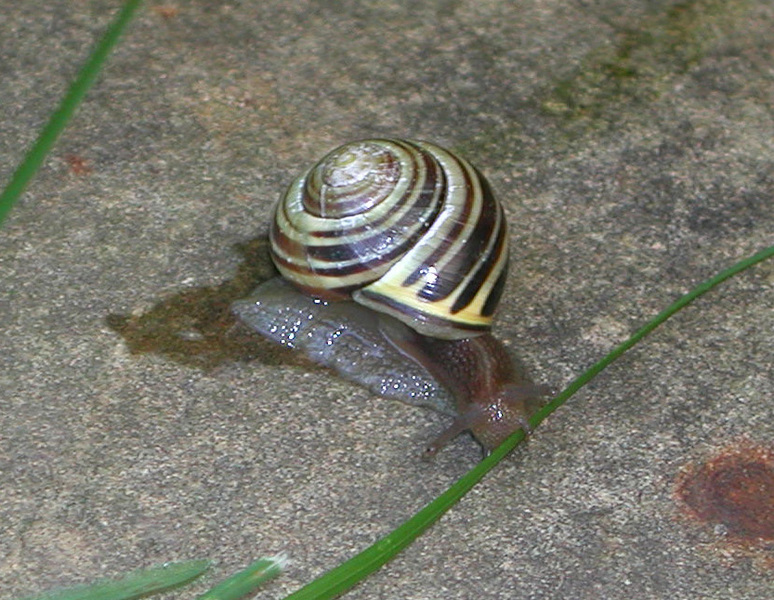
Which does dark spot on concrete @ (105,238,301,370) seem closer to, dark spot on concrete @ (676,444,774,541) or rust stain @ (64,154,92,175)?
rust stain @ (64,154,92,175)

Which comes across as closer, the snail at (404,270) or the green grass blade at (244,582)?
the green grass blade at (244,582)

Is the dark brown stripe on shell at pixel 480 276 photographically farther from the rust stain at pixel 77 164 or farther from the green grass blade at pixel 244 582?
the rust stain at pixel 77 164

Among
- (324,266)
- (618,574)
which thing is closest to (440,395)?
(324,266)

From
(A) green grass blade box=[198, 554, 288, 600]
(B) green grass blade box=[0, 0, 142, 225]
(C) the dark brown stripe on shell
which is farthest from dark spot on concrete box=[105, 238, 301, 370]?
(B) green grass blade box=[0, 0, 142, 225]

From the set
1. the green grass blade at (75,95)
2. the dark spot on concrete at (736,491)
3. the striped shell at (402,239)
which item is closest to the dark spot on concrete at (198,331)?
the striped shell at (402,239)

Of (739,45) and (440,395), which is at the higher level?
(739,45)

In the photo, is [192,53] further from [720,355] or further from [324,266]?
[720,355]
